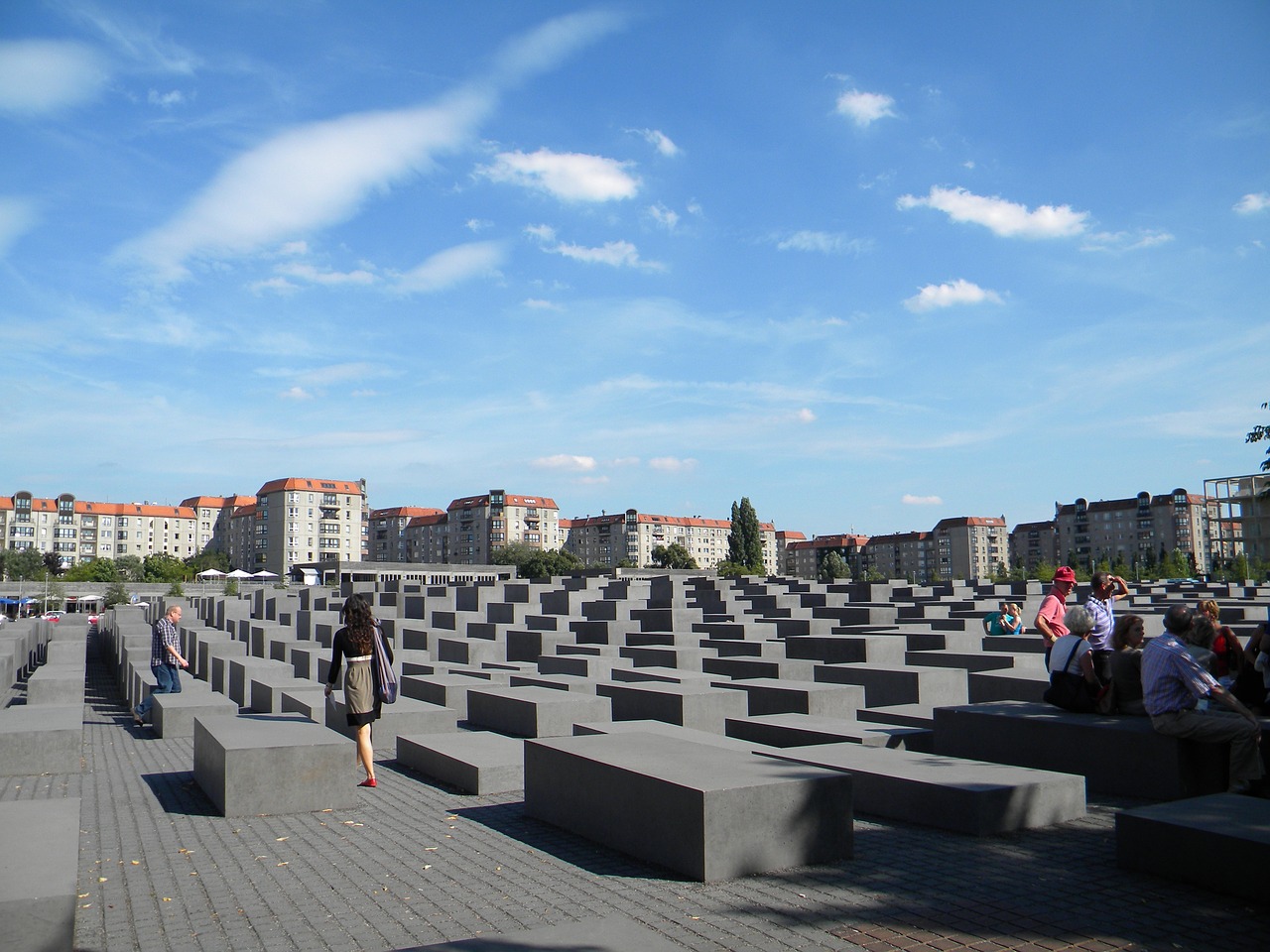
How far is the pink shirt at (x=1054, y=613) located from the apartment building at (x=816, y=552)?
583 feet

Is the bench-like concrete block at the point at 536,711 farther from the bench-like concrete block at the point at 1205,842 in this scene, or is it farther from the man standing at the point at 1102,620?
the bench-like concrete block at the point at 1205,842

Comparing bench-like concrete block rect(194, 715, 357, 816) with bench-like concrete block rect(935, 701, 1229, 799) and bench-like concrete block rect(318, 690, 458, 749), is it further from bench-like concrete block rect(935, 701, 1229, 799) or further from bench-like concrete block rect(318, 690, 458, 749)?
bench-like concrete block rect(935, 701, 1229, 799)

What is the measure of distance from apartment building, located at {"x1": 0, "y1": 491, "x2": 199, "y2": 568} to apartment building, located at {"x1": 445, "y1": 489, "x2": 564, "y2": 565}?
39730 millimetres

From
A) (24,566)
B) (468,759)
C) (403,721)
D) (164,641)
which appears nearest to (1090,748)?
(468,759)

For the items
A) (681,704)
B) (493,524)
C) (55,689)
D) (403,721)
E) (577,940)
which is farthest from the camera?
(493,524)

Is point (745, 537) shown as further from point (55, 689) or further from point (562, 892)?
point (562, 892)

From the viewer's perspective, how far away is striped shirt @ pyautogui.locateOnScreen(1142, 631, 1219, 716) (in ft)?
21.5

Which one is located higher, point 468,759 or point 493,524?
point 493,524

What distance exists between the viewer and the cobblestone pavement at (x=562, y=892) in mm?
4445

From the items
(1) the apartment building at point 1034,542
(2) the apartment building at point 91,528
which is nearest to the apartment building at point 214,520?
(2) the apartment building at point 91,528

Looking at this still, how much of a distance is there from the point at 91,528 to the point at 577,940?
161879 mm

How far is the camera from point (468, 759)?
8.05m

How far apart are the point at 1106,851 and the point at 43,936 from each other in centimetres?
526

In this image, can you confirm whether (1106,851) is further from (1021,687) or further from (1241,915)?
(1021,687)
